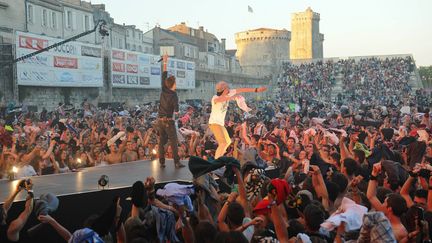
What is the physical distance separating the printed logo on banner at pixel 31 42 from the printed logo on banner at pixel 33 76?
166 centimetres

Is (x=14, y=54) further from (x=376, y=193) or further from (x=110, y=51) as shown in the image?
(x=376, y=193)

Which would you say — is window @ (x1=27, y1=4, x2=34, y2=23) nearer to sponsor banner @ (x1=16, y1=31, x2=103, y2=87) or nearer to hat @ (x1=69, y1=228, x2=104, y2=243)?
sponsor banner @ (x1=16, y1=31, x2=103, y2=87)

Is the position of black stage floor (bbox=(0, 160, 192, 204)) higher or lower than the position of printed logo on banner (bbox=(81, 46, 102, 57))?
lower

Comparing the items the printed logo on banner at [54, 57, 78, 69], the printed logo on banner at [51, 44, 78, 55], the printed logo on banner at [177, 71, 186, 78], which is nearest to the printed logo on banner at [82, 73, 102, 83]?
the printed logo on banner at [54, 57, 78, 69]

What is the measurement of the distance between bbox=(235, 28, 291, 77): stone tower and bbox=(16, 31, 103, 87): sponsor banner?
57870mm

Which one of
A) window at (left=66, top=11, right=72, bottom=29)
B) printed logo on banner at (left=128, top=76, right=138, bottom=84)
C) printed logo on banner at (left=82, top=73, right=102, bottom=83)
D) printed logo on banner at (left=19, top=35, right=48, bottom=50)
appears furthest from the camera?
window at (left=66, top=11, right=72, bottom=29)

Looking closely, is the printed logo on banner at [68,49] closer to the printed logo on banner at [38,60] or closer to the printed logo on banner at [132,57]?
the printed logo on banner at [38,60]

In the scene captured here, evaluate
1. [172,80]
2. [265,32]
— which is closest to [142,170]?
[172,80]

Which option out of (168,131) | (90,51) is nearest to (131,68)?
(90,51)

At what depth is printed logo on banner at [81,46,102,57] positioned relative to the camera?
3827 centimetres

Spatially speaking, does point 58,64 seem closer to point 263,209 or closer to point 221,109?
point 221,109

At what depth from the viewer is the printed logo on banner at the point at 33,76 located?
33031 mm

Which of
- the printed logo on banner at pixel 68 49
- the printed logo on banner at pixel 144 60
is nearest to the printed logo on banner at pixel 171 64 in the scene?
the printed logo on banner at pixel 144 60

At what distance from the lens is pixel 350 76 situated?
63812 mm
